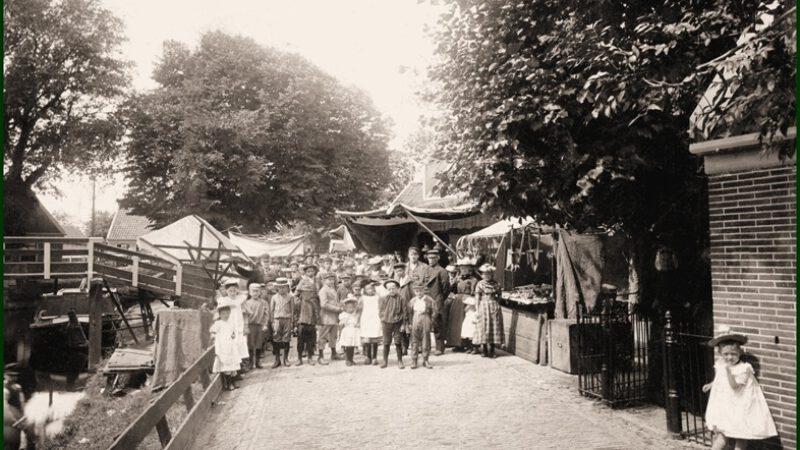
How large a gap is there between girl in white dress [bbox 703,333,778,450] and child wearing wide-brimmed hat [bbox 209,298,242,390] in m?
7.07

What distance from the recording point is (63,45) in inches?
1088

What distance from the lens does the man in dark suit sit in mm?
12234

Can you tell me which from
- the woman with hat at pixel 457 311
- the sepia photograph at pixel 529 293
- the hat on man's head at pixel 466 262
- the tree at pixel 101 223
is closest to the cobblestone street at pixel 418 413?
the sepia photograph at pixel 529 293

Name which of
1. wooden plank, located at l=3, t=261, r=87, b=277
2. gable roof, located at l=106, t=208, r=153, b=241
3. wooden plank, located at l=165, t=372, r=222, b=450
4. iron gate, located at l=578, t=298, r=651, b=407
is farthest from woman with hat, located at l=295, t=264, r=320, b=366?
gable roof, located at l=106, t=208, r=153, b=241

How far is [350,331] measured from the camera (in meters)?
11.5

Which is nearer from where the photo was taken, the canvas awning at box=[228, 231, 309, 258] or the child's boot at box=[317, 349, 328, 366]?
the child's boot at box=[317, 349, 328, 366]

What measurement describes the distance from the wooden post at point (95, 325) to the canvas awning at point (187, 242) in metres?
2.83

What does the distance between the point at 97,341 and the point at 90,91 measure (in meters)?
18.2

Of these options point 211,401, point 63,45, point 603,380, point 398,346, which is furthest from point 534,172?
point 63,45

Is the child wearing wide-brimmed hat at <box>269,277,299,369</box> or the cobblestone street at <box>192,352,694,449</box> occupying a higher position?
the child wearing wide-brimmed hat at <box>269,277,299,369</box>

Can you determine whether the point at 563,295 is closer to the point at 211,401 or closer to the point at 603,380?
the point at 603,380

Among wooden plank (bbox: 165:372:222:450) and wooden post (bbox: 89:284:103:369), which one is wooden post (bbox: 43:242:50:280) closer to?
wooden post (bbox: 89:284:103:369)

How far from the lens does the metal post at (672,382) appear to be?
6.76 metres

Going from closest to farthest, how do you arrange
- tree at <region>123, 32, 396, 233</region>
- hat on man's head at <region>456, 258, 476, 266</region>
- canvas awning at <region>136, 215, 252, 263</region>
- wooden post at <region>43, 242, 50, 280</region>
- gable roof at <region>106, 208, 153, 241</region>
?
1. hat on man's head at <region>456, 258, 476, 266</region>
2. wooden post at <region>43, 242, 50, 280</region>
3. canvas awning at <region>136, 215, 252, 263</region>
4. tree at <region>123, 32, 396, 233</region>
5. gable roof at <region>106, 208, 153, 241</region>
